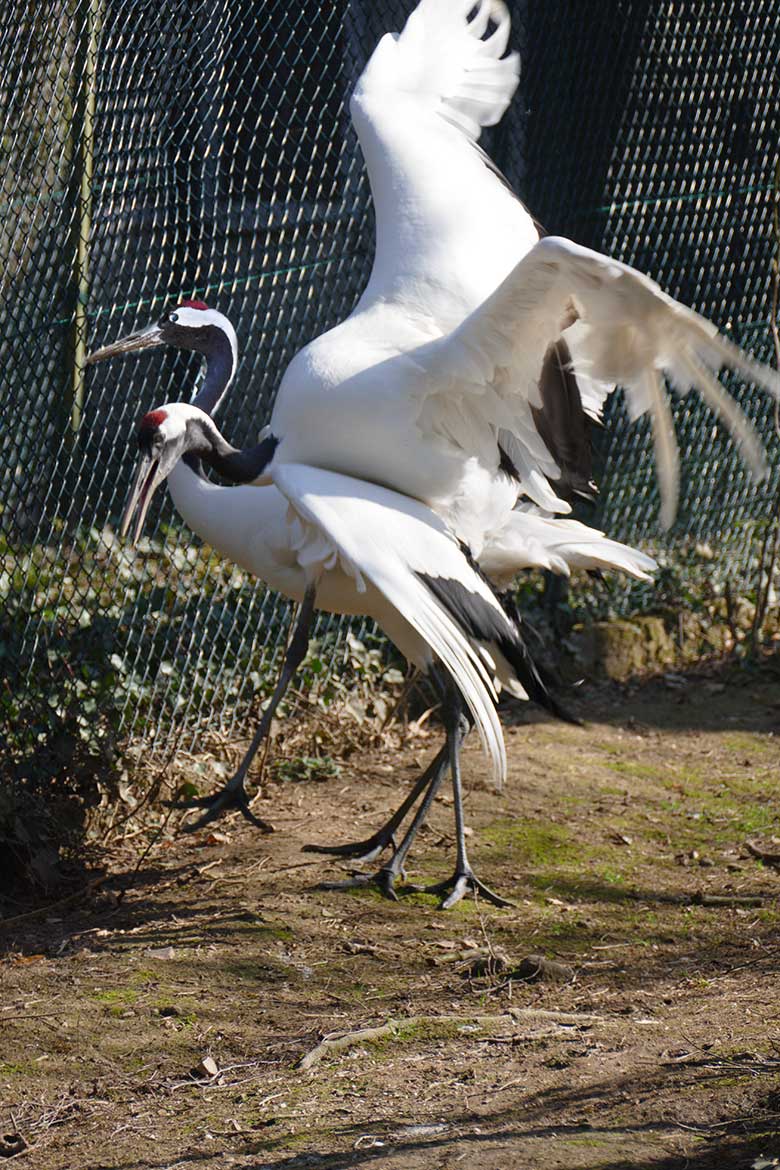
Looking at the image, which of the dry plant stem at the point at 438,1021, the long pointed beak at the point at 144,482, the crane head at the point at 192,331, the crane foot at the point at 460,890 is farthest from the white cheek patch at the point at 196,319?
the dry plant stem at the point at 438,1021

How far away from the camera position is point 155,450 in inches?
173

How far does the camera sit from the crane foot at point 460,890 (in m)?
4.41

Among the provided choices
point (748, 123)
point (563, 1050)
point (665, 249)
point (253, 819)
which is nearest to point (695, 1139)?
point (563, 1050)

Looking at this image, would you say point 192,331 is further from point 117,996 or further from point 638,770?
point 638,770

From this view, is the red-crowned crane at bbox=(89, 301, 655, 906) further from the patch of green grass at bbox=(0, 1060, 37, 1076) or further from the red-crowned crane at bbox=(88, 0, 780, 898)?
the patch of green grass at bbox=(0, 1060, 37, 1076)

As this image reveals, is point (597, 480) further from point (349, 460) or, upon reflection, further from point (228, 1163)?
point (228, 1163)

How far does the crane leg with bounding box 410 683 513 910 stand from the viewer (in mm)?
4434

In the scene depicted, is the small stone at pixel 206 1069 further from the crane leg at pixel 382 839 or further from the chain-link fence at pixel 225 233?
the chain-link fence at pixel 225 233

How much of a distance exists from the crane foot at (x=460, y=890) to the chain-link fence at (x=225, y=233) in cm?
113

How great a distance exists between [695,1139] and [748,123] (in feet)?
17.6

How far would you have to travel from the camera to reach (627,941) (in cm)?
416

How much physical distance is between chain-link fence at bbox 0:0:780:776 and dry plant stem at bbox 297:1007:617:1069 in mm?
1510

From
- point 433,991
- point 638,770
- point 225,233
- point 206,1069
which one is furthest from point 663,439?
point 225,233

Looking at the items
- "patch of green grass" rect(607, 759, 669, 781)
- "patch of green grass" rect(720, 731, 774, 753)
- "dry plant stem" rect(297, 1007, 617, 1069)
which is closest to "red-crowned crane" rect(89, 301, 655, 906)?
"dry plant stem" rect(297, 1007, 617, 1069)
